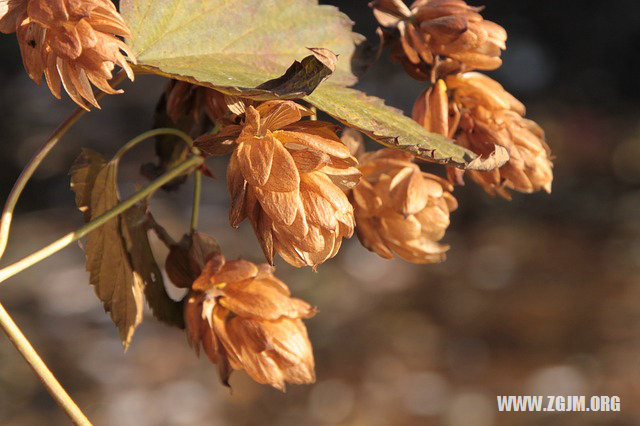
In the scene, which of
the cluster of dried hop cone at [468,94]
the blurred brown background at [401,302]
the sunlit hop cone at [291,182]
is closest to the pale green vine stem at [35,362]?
the sunlit hop cone at [291,182]

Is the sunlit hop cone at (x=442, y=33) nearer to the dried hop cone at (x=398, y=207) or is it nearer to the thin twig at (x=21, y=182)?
the dried hop cone at (x=398, y=207)

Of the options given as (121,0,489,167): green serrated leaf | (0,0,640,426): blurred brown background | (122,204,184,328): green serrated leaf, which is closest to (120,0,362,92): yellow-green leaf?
(121,0,489,167): green serrated leaf

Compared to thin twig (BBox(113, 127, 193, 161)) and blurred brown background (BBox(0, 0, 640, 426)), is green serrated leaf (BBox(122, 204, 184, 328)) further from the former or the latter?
blurred brown background (BBox(0, 0, 640, 426))

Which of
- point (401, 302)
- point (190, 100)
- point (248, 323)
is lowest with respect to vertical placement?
point (401, 302)

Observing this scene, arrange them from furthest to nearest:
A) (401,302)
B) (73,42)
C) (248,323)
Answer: (401,302) → (248,323) → (73,42)

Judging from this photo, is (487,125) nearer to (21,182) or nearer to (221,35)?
(221,35)

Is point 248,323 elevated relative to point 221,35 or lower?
lower

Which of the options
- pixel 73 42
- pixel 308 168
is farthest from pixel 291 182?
pixel 73 42
